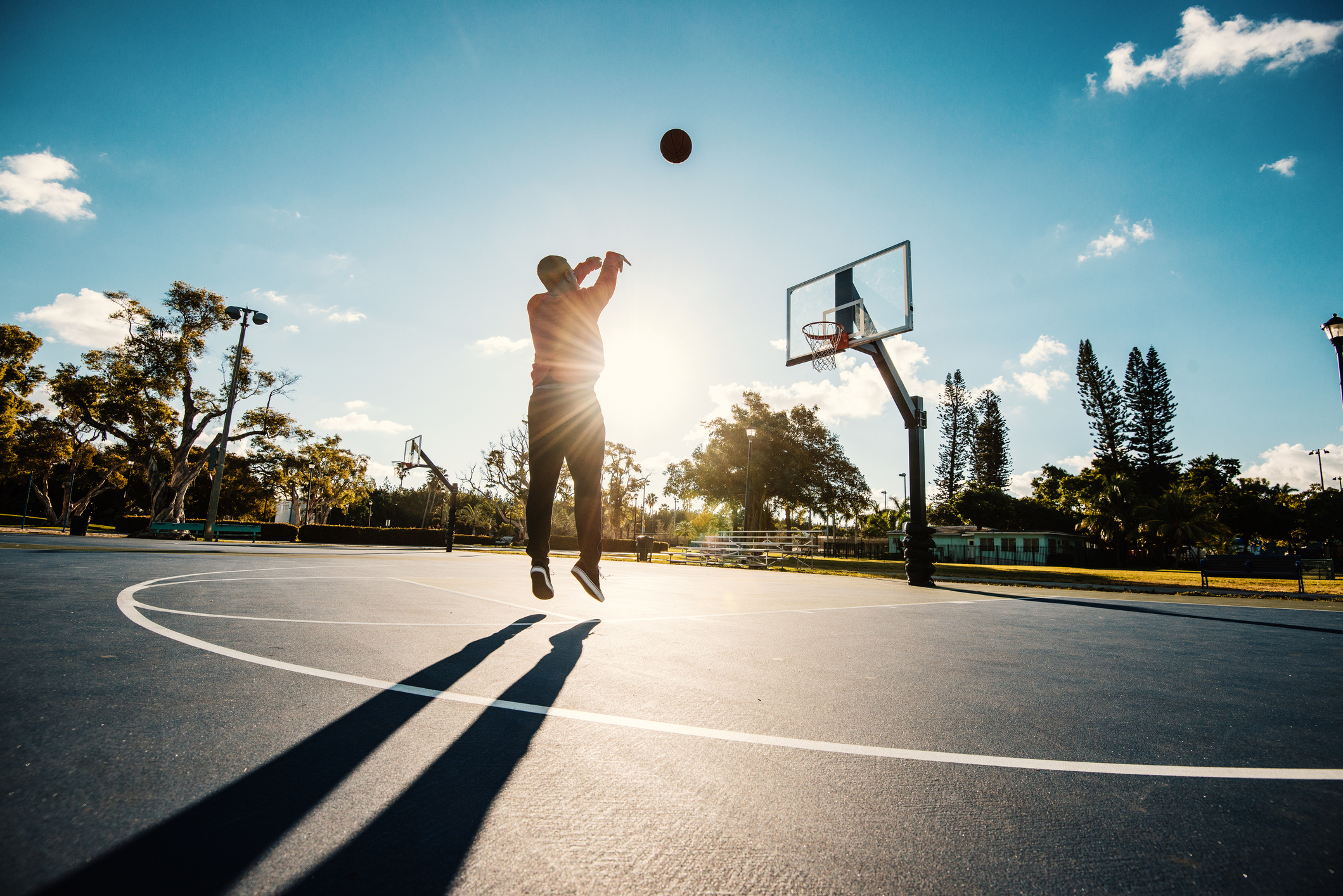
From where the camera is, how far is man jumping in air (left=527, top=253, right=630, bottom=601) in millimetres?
3693

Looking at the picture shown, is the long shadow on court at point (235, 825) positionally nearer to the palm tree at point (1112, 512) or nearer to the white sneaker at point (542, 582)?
the white sneaker at point (542, 582)

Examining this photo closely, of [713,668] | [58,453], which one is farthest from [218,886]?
[58,453]

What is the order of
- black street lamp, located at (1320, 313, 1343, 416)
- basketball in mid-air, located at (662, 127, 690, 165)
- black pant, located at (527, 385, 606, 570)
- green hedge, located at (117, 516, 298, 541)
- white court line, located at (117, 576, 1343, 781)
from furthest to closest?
green hedge, located at (117, 516, 298, 541), black street lamp, located at (1320, 313, 1343, 416), basketball in mid-air, located at (662, 127, 690, 165), black pant, located at (527, 385, 606, 570), white court line, located at (117, 576, 1343, 781)

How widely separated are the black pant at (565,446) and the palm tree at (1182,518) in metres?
50.5

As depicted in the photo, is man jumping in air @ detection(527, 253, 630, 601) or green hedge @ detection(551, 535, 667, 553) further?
green hedge @ detection(551, 535, 667, 553)

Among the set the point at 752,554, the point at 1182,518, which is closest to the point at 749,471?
the point at 752,554

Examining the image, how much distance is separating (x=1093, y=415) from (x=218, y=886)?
70619mm

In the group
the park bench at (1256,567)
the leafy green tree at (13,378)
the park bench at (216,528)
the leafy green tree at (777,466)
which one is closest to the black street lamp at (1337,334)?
the park bench at (1256,567)

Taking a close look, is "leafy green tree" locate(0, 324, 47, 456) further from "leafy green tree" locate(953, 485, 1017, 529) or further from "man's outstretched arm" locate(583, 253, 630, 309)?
"leafy green tree" locate(953, 485, 1017, 529)

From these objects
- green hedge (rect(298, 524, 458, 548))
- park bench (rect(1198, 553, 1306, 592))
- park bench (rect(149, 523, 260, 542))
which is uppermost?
park bench (rect(1198, 553, 1306, 592))

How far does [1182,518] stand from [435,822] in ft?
176

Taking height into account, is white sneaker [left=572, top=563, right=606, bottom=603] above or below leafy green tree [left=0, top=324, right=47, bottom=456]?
below

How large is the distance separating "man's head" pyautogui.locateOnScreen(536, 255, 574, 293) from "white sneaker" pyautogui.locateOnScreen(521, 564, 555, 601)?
6.36 feet

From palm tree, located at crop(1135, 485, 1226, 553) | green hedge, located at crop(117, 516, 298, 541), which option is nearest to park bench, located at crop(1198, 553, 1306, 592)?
palm tree, located at crop(1135, 485, 1226, 553)
